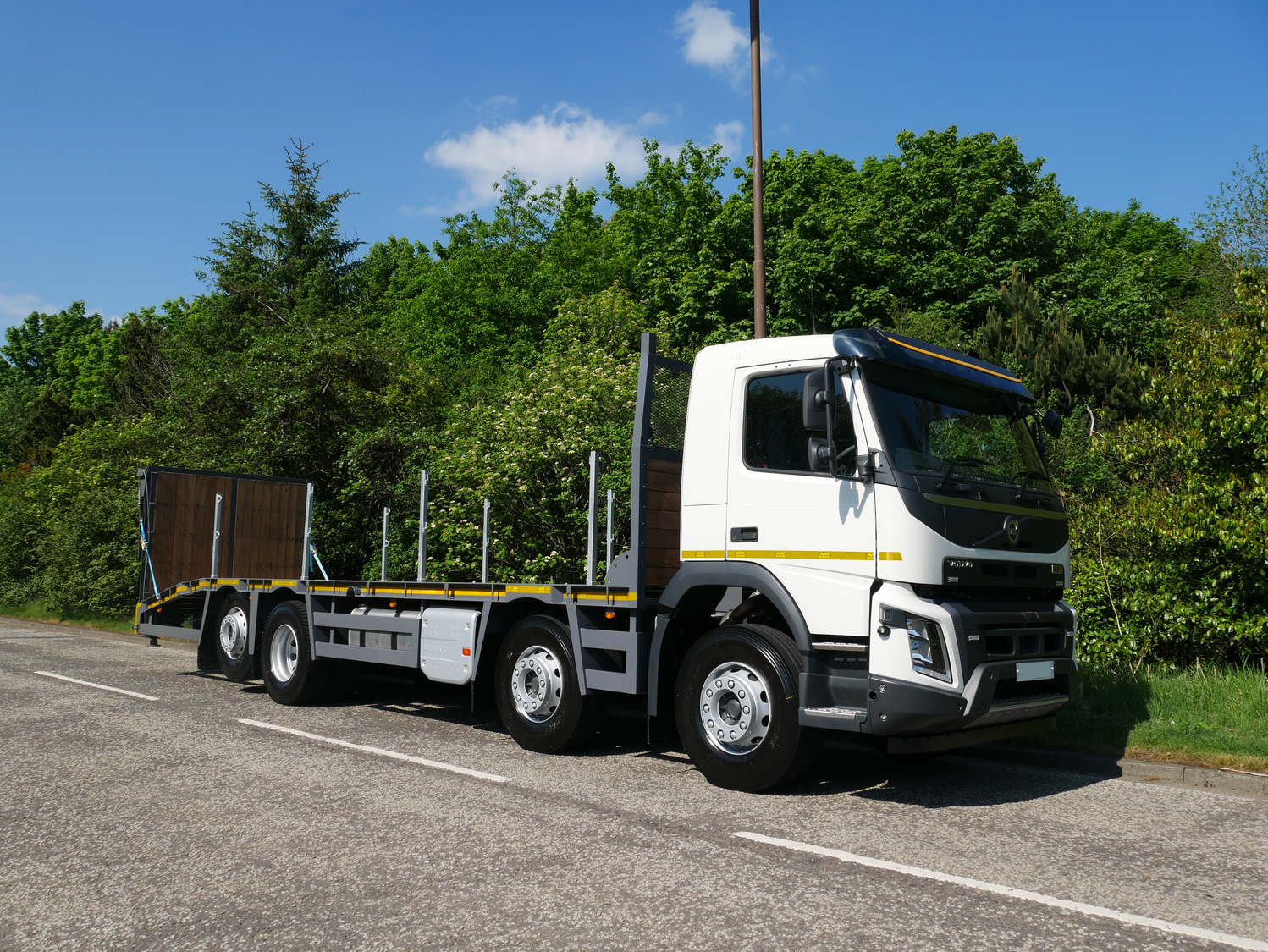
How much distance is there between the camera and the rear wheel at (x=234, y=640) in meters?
10.9

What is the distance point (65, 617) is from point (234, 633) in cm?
1680

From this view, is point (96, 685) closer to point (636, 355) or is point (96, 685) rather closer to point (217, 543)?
point (217, 543)

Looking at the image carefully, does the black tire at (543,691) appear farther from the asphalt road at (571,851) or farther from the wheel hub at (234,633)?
the wheel hub at (234,633)

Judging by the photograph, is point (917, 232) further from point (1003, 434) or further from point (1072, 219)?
point (1003, 434)

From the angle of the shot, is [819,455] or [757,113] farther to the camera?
[757,113]

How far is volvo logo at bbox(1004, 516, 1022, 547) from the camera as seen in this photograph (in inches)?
238

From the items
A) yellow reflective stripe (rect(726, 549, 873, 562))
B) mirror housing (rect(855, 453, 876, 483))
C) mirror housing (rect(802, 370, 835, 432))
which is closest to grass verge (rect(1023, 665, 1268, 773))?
yellow reflective stripe (rect(726, 549, 873, 562))

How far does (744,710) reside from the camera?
613 cm

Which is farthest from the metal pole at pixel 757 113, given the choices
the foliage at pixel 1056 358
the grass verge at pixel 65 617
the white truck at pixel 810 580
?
the grass verge at pixel 65 617

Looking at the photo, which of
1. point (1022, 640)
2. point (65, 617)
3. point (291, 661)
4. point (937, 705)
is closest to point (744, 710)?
point (937, 705)

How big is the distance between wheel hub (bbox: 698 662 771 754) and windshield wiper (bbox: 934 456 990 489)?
1625 mm

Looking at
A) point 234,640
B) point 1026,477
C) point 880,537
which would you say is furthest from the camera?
point 234,640

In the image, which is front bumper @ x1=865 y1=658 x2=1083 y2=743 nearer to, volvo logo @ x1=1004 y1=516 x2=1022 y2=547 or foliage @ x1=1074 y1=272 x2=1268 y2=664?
volvo logo @ x1=1004 y1=516 x2=1022 y2=547

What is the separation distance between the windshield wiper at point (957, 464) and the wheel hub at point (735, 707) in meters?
1.63
